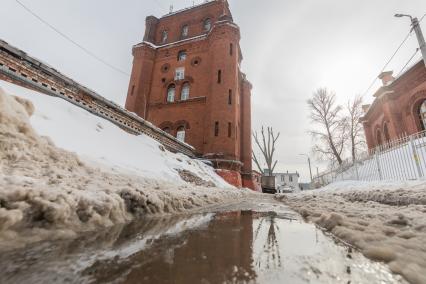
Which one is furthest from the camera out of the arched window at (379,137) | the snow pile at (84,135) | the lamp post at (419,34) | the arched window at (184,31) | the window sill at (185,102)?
the arched window at (184,31)

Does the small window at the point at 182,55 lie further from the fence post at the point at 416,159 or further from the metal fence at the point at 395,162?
the fence post at the point at 416,159

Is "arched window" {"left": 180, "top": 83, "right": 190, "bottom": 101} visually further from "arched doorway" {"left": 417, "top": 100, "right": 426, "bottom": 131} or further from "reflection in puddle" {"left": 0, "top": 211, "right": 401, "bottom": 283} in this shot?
"reflection in puddle" {"left": 0, "top": 211, "right": 401, "bottom": 283}

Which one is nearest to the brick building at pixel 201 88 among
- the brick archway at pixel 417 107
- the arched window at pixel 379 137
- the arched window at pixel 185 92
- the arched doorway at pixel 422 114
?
the arched window at pixel 185 92

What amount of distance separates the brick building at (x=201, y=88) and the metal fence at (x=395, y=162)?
23.2 ft

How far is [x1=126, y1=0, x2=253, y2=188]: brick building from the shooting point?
15.3m

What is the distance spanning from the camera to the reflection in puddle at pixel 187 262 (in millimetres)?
734

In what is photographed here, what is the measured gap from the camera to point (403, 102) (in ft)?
48.7

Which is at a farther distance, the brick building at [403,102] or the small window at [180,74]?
the small window at [180,74]

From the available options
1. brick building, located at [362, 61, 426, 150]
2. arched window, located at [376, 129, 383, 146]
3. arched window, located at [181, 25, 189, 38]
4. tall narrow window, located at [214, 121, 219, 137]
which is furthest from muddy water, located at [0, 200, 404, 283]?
arched window, located at [181, 25, 189, 38]

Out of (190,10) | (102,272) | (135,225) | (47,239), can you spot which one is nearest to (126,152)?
(135,225)

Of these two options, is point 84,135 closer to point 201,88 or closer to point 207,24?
point 201,88

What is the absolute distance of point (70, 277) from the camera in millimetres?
709

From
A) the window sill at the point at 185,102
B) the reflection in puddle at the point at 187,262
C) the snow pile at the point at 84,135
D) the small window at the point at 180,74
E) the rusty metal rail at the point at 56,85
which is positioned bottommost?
the reflection in puddle at the point at 187,262

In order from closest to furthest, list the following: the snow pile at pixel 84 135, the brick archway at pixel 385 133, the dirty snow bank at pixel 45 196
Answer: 1. the dirty snow bank at pixel 45 196
2. the snow pile at pixel 84 135
3. the brick archway at pixel 385 133
